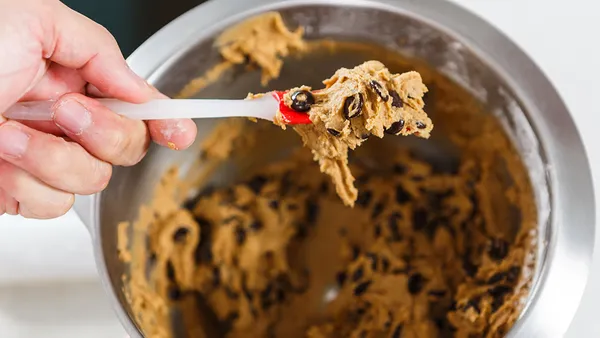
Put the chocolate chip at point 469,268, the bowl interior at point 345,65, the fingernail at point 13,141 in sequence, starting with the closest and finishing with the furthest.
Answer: the fingernail at point 13,141 → the bowl interior at point 345,65 → the chocolate chip at point 469,268

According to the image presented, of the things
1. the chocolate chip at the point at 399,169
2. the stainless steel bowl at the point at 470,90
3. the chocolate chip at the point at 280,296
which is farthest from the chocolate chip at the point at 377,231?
the stainless steel bowl at the point at 470,90

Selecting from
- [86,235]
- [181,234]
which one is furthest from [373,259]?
[86,235]

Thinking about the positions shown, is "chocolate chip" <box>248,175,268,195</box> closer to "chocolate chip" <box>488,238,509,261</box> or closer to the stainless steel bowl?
the stainless steel bowl

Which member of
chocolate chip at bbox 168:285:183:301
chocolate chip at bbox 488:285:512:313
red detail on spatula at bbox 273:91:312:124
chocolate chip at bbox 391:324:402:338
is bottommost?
chocolate chip at bbox 168:285:183:301

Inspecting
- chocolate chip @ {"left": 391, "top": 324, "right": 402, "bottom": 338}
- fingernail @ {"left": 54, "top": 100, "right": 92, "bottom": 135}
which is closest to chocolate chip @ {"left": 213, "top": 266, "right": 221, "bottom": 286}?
chocolate chip @ {"left": 391, "top": 324, "right": 402, "bottom": 338}

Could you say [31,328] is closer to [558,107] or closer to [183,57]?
[183,57]

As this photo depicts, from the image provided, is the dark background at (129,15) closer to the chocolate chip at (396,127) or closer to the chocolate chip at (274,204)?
the chocolate chip at (274,204)

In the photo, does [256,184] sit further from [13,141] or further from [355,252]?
[13,141]
